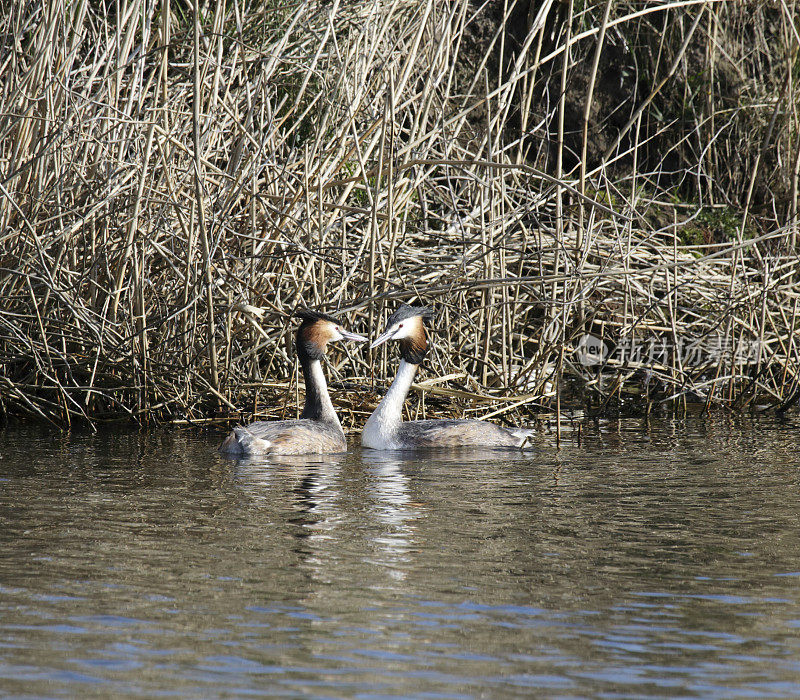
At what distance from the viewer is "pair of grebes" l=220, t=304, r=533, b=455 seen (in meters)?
6.93

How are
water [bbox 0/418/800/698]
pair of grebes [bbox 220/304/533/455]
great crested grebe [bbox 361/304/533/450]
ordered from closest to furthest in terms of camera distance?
water [bbox 0/418/800/698] → pair of grebes [bbox 220/304/533/455] → great crested grebe [bbox 361/304/533/450]

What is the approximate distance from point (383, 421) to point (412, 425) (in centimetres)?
20

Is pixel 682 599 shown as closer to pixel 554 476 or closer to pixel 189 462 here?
pixel 554 476

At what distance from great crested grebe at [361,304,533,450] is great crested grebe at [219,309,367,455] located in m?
0.21

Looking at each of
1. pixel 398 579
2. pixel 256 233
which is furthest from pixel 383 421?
pixel 398 579

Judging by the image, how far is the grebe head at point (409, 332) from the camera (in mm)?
7371

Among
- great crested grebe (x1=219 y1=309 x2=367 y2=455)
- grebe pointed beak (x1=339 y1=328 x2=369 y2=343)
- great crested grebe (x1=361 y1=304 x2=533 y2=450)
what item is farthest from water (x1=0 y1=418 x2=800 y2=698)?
grebe pointed beak (x1=339 y1=328 x2=369 y2=343)

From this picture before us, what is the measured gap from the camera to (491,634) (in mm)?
3354

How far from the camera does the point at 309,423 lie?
23.0 ft

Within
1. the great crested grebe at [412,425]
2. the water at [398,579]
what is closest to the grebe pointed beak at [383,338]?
the great crested grebe at [412,425]

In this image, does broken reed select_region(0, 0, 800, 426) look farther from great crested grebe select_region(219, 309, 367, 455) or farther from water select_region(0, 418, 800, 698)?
water select_region(0, 418, 800, 698)

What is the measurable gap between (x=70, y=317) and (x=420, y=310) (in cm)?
227

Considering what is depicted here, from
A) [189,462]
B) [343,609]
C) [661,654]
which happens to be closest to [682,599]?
[661,654]

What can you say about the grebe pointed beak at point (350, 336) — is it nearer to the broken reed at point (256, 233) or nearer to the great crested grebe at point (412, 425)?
the great crested grebe at point (412, 425)
